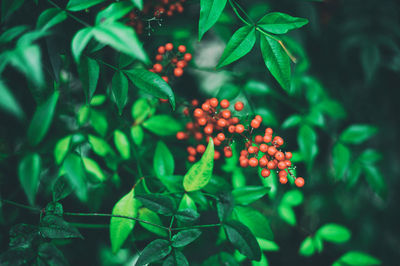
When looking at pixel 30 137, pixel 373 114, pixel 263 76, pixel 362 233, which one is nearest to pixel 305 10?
pixel 263 76

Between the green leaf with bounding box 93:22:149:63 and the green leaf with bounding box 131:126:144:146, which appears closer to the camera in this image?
the green leaf with bounding box 93:22:149:63

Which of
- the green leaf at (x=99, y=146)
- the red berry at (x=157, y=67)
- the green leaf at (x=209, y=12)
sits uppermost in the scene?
the green leaf at (x=209, y=12)

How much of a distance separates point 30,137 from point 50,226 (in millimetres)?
350

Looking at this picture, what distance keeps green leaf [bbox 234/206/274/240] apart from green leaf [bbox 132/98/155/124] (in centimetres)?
50

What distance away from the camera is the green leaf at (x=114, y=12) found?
0.60 meters

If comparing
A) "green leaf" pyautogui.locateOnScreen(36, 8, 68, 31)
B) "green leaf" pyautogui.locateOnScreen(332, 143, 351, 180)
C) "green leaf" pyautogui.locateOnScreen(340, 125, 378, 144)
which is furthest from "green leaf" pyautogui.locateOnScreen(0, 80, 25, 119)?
"green leaf" pyautogui.locateOnScreen(340, 125, 378, 144)

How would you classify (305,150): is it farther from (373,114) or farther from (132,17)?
(373,114)

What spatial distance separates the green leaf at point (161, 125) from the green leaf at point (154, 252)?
1.35 feet

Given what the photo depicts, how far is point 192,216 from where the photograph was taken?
2.47 feet

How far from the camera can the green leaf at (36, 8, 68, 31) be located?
0.59 metres

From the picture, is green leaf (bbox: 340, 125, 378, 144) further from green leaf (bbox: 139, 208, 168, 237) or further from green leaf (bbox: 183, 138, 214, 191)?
green leaf (bbox: 139, 208, 168, 237)

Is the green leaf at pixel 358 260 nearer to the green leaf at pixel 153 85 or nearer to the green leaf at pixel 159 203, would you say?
the green leaf at pixel 159 203

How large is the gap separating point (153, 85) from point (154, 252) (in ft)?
1.57

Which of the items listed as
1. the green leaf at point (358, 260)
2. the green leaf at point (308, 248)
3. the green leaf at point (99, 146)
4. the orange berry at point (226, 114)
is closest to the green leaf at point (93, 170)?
the green leaf at point (99, 146)
